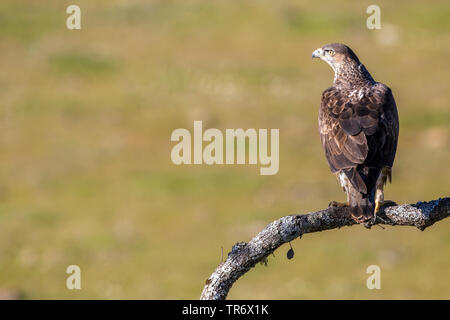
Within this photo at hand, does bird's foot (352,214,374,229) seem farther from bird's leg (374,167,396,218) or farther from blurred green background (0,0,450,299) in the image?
blurred green background (0,0,450,299)

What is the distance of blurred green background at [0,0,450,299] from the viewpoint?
79.7 ft

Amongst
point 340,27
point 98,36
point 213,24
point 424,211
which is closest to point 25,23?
point 98,36

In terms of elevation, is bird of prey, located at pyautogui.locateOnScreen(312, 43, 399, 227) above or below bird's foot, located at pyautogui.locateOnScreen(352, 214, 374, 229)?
above

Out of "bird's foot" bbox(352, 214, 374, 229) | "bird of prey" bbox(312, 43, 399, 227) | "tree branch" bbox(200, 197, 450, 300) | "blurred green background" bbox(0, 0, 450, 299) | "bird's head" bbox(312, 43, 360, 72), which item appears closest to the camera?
"tree branch" bbox(200, 197, 450, 300)

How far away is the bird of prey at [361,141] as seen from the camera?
9305 mm

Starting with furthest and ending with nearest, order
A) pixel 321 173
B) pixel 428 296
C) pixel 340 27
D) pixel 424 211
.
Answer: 1. pixel 340 27
2. pixel 321 173
3. pixel 428 296
4. pixel 424 211

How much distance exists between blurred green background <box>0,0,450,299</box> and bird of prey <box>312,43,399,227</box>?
12577mm

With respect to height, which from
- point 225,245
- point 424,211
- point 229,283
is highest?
point 225,245

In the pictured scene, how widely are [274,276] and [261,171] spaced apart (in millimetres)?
7044

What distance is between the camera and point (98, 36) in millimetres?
44250


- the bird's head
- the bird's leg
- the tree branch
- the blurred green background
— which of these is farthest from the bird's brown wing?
the blurred green background

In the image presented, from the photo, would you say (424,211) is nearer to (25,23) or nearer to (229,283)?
(229,283)

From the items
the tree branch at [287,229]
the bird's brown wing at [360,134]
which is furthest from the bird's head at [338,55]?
the tree branch at [287,229]

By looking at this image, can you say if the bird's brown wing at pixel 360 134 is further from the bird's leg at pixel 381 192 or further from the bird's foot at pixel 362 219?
the bird's foot at pixel 362 219
